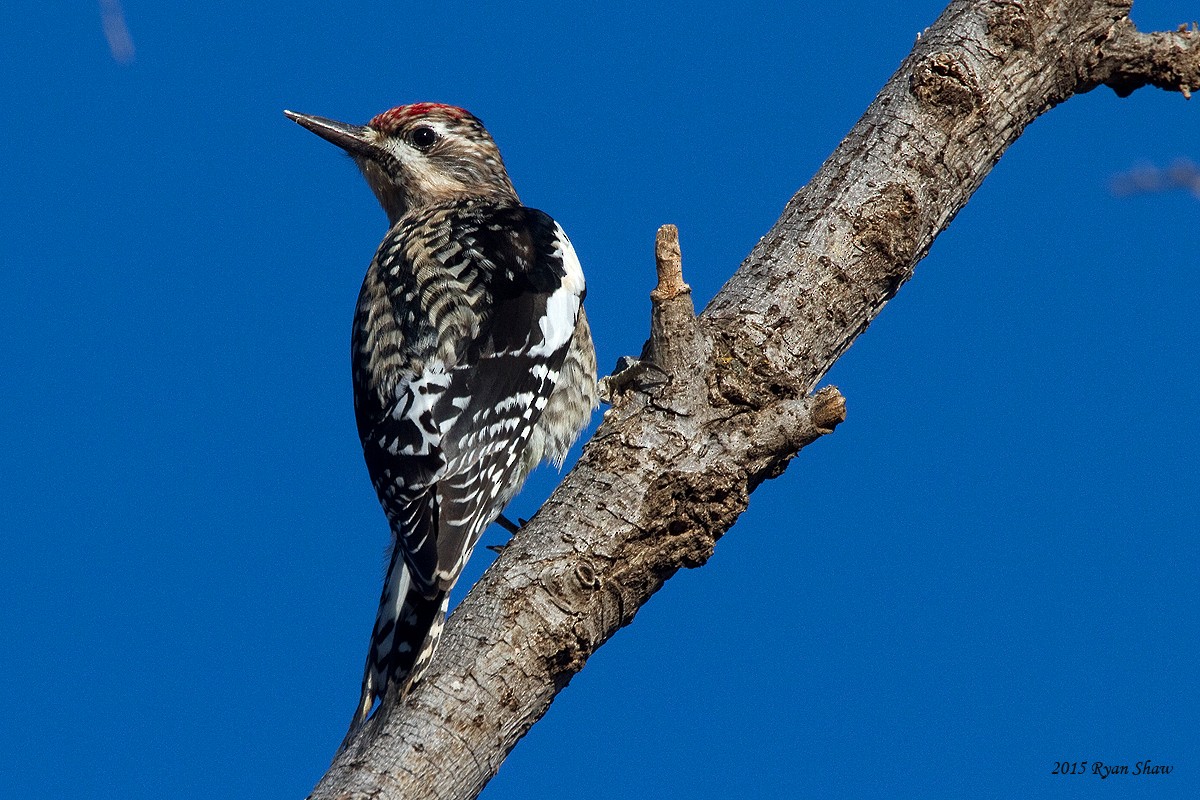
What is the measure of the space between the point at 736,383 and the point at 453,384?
44.9 inches

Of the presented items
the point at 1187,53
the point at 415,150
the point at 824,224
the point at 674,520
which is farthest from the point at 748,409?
the point at 415,150

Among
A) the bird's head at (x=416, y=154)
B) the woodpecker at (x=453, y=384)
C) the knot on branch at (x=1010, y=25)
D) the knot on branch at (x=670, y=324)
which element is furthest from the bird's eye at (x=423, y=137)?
the knot on branch at (x=1010, y=25)

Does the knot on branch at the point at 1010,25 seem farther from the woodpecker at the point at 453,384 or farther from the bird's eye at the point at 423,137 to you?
the bird's eye at the point at 423,137

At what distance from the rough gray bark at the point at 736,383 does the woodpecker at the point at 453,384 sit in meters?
0.30

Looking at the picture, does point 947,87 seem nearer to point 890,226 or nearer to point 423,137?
point 890,226

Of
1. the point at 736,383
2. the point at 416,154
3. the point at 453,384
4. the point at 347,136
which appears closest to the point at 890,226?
the point at 736,383

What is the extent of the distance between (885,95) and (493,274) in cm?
155

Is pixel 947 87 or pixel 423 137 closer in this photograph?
pixel 947 87

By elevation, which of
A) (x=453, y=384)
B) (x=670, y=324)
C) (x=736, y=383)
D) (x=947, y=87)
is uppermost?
(x=947, y=87)

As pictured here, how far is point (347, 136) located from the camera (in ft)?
19.8

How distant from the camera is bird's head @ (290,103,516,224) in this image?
237 inches

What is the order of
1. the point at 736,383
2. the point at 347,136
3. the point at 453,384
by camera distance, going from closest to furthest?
the point at 736,383, the point at 453,384, the point at 347,136

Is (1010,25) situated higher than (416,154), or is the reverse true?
(416,154)

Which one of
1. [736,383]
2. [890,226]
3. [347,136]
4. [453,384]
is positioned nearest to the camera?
[736,383]
